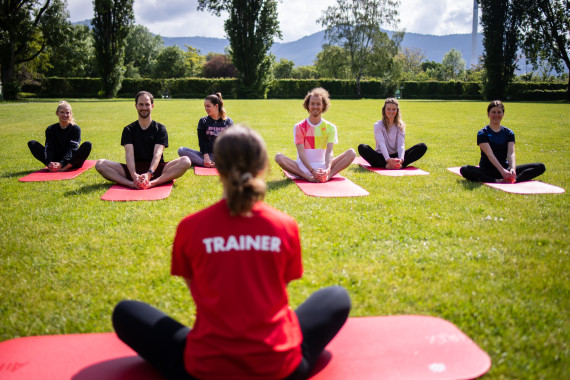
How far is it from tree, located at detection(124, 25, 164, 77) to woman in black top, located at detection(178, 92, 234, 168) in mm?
69578

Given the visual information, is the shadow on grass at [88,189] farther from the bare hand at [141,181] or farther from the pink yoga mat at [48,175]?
the pink yoga mat at [48,175]

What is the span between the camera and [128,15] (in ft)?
115

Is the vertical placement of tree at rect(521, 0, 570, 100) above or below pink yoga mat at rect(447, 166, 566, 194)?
above

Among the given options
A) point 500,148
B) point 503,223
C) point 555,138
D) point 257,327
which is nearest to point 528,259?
point 503,223

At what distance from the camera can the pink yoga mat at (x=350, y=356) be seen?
2.33m

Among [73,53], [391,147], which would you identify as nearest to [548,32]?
[391,147]

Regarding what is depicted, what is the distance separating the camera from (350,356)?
250 centimetres

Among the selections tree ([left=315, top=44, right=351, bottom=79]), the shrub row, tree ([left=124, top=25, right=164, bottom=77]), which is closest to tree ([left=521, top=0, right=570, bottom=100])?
the shrub row

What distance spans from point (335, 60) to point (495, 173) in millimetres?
47562

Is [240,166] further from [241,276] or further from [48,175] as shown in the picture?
[48,175]

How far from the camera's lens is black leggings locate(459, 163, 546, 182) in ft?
22.5

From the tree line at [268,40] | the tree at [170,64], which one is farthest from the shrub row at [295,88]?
the tree at [170,64]

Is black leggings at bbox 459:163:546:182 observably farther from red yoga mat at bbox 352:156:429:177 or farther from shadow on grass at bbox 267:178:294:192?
shadow on grass at bbox 267:178:294:192

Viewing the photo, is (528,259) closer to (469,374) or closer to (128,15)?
(469,374)
